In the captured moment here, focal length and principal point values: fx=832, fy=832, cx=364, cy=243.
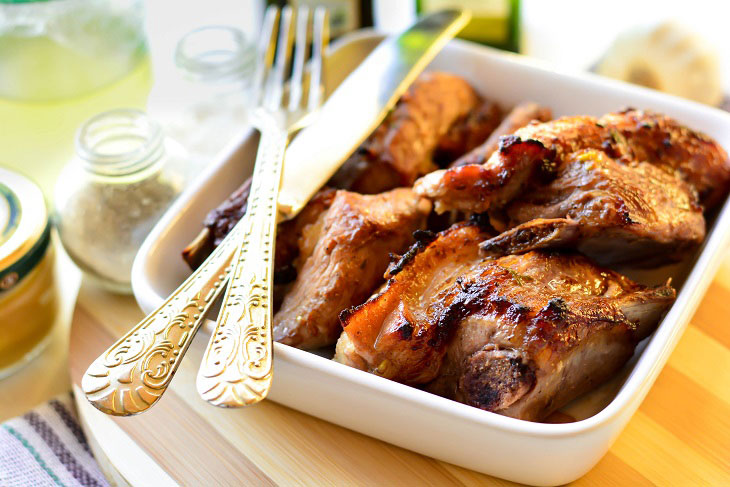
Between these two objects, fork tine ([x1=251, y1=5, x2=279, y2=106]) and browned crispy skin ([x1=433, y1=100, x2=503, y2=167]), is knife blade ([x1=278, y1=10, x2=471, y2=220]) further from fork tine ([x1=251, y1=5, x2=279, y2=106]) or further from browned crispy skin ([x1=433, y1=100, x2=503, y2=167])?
fork tine ([x1=251, y1=5, x2=279, y2=106])

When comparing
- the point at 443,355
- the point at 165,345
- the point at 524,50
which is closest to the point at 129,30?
the point at 524,50

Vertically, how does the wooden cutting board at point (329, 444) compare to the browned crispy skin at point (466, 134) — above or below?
below

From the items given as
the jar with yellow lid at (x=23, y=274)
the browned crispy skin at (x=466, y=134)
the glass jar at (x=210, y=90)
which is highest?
the browned crispy skin at (x=466, y=134)

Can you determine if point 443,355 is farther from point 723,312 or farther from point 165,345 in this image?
point 723,312

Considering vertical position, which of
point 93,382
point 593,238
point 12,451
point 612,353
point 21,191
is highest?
point 593,238

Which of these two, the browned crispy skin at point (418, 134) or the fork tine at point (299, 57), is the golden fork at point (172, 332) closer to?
the fork tine at point (299, 57)

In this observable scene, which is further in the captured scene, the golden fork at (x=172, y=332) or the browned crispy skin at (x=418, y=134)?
the browned crispy skin at (x=418, y=134)

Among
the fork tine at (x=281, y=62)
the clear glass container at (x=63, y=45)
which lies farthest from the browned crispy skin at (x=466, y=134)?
the clear glass container at (x=63, y=45)
